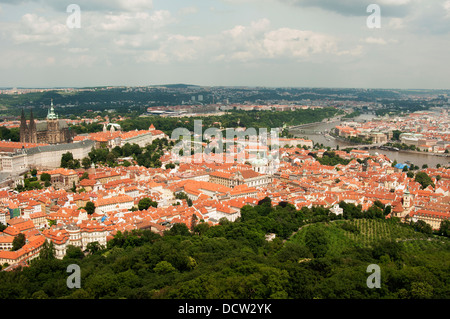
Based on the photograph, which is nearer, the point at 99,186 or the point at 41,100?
the point at 99,186

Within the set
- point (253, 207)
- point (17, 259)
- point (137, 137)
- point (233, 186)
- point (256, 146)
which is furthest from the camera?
point (137, 137)

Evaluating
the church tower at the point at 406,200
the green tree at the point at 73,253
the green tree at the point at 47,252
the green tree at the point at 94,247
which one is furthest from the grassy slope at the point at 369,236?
the green tree at the point at 47,252

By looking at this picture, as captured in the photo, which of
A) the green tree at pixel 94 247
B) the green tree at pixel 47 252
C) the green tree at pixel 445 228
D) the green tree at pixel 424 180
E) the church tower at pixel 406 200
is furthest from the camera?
the green tree at pixel 424 180

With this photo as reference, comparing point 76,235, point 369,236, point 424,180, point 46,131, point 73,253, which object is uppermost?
point 46,131

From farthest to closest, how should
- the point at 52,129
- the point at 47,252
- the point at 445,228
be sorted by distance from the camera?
the point at 52,129 → the point at 445,228 → the point at 47,252

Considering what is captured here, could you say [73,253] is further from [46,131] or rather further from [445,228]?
[46,131]

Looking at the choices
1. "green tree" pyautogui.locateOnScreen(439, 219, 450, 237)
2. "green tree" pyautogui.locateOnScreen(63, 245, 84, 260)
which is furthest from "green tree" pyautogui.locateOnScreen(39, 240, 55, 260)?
"green tree" pyautogui.locateOnScreen(439, 219, 450, 237)

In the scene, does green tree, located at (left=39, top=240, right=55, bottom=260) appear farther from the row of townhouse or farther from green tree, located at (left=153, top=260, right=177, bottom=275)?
green tree, located at (left=153, top=260, right=177, bottom=275)

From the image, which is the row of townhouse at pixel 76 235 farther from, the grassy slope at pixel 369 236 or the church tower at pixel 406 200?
the church tower at pixel 406 200

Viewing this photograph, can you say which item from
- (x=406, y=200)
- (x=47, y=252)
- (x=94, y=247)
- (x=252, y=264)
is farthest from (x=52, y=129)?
(x=252, y=264)
